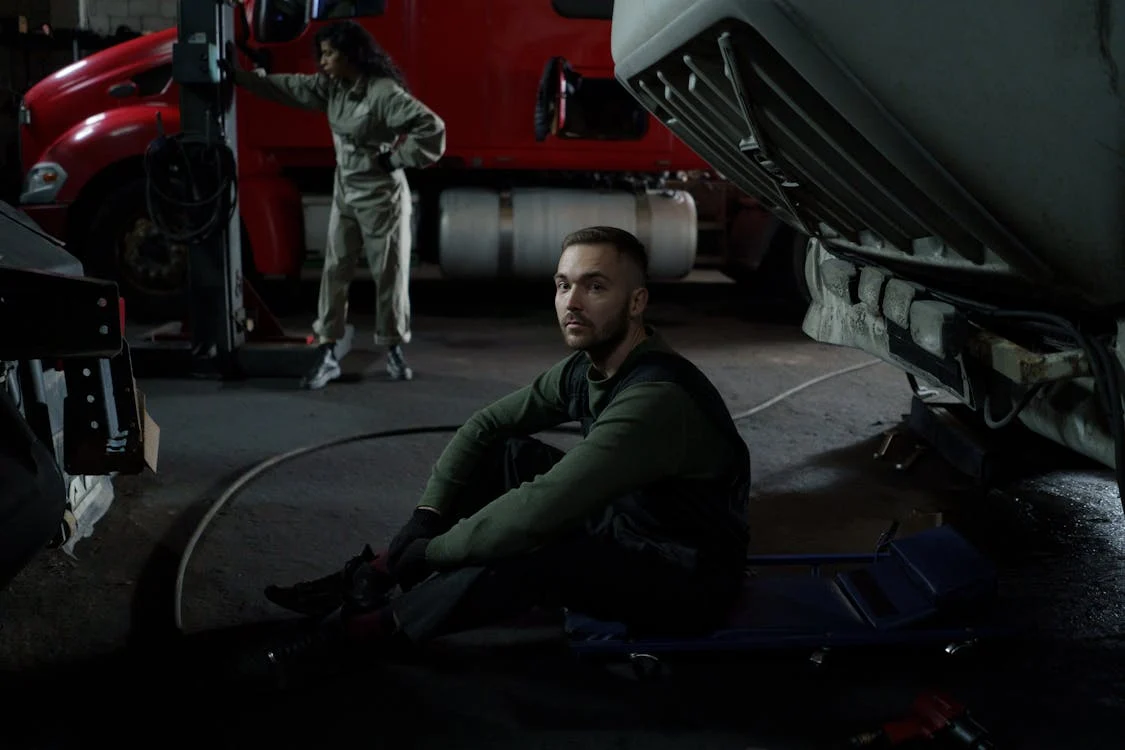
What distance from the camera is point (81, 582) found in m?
3.04

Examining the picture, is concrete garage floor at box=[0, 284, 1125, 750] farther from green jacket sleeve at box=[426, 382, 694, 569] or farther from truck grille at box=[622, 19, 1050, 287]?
truck grille at box=[622, 19, 1050, 287]

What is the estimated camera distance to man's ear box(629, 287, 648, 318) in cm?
252

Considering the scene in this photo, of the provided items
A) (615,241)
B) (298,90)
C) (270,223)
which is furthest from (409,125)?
(615,241)

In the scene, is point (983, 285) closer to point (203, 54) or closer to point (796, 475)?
point (796, 475)

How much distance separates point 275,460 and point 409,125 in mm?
2085

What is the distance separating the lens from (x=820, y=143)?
2.51m

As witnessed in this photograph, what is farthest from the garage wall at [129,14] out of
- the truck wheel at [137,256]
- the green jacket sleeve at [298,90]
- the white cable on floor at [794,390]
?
the white cable on floor at [794,390]

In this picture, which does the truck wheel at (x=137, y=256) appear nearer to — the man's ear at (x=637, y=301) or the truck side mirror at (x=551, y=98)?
the truck side mirror at (x=551, y=98)

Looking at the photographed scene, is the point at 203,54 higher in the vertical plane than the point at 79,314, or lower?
higher

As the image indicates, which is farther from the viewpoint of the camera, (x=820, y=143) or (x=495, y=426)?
(x=495, y=426)

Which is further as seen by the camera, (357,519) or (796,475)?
(796,475)

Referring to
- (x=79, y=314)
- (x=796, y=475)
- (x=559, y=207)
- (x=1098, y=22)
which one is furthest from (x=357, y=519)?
(x=559, y=207)

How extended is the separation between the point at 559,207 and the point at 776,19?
564 centimetres

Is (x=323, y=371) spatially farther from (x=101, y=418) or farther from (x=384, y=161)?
(x=101, y=418)
